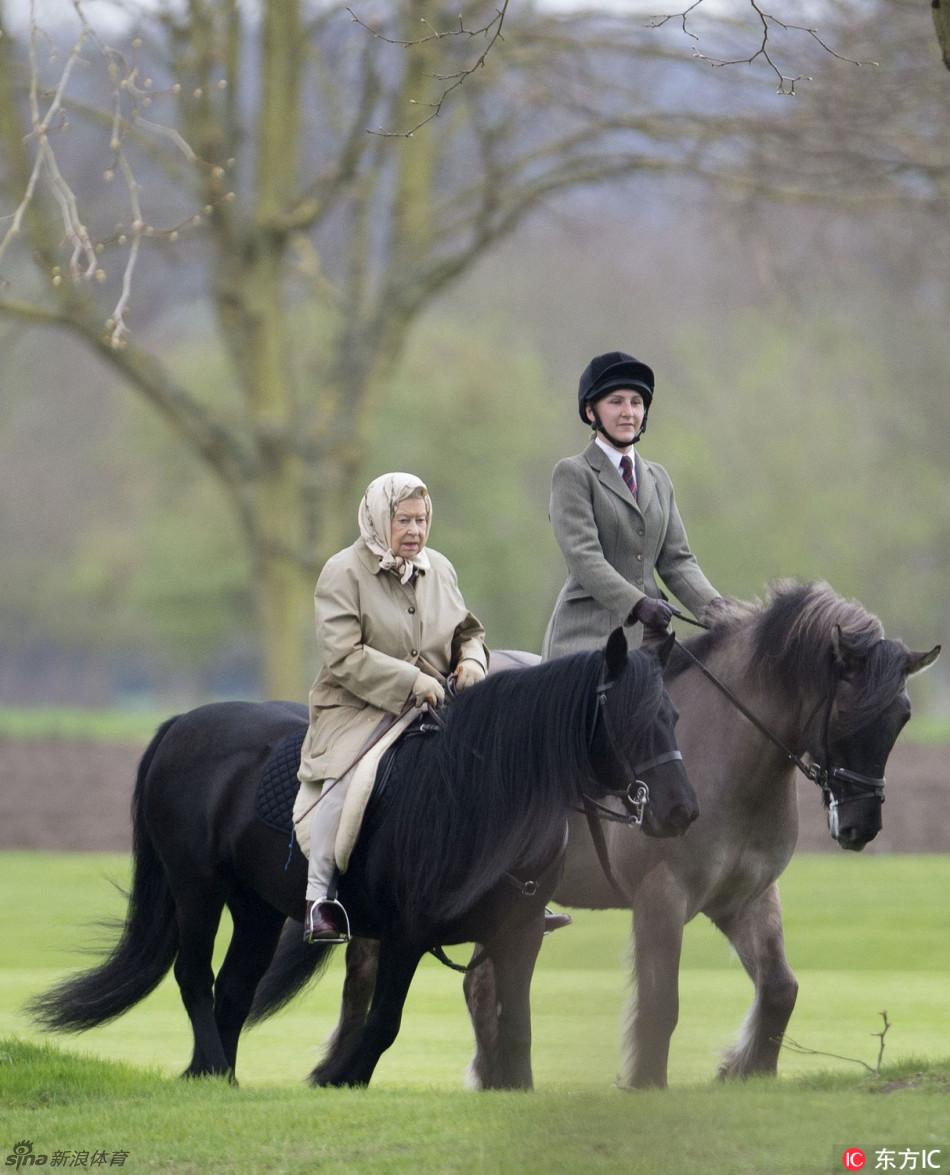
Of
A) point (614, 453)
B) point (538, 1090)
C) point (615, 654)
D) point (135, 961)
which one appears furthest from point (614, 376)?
point (135, 961)

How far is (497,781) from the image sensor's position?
19.7 feet

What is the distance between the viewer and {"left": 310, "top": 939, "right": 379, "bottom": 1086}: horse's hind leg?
286 inches

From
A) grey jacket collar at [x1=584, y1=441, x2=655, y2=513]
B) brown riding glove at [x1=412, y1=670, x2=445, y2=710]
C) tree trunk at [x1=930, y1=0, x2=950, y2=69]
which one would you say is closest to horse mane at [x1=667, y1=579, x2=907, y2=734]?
grey jacket collar at [x1=584, y1=441, x2=655, y2=513]

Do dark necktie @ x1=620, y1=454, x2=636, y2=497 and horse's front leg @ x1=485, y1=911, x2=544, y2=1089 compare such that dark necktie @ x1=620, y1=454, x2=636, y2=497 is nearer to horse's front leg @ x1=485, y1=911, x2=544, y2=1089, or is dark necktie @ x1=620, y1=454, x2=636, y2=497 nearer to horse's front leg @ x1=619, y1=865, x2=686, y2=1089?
horse's front leg @ x1=619, y1=865, x2=686, y2=1089

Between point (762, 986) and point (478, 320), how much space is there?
4260cm

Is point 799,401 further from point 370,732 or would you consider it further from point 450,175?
point 370,732

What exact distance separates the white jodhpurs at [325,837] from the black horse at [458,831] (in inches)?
5.0

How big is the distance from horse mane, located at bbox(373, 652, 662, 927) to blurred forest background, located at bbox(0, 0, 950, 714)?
7.08ft

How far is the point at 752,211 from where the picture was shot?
1708 centimetres

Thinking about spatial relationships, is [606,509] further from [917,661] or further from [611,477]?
[917,661]

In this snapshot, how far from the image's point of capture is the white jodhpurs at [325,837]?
6113 millimetres

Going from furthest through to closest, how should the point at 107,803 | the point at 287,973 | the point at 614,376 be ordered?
the point at 107,803
the point at 287,973
the point at 614,376

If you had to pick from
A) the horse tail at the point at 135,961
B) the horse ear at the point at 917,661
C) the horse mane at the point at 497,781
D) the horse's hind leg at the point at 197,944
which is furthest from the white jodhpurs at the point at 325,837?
the horse ear at the point at 917,661

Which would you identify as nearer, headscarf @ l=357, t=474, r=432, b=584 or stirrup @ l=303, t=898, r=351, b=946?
stirrup @ l=303, t=898, r=351, b=946
